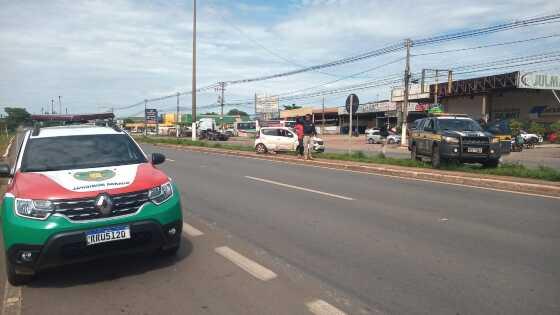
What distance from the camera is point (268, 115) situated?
335ft

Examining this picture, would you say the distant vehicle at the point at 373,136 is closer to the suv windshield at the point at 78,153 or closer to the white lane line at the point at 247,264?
the suv windshield at the point at 78,153

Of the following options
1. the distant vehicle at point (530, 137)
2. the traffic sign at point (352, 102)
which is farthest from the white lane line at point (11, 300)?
the distant vehicle at point (530, 137)

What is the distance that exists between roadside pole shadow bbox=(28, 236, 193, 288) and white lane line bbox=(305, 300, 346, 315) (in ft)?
6.19

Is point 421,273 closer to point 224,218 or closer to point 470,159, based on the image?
point 224,218

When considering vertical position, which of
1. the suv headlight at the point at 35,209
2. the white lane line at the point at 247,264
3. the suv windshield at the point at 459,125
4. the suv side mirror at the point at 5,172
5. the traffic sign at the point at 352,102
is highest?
Result: the traffic sign at the point at 352,102

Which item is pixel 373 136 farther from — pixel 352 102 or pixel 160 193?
pixel 160 193

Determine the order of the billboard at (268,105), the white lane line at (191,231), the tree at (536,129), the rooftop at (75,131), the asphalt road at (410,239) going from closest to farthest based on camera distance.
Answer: the asphalt road at (410,239), the rooftop at (75,131), the white lane line at (191,231), the tree at (536,129), the billboard at (268,105)

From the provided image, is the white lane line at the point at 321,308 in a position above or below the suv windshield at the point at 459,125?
below

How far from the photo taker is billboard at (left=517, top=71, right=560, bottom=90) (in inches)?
1499

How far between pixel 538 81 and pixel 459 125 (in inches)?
1123

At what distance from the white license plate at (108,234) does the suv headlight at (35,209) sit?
423 mm

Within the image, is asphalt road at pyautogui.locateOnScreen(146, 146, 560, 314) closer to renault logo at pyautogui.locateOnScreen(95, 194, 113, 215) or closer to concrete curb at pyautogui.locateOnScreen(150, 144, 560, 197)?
concrete curb at pyautogui.locateOnScreen(150, 144, 560, 197)

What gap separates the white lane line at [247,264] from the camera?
15.6 feet

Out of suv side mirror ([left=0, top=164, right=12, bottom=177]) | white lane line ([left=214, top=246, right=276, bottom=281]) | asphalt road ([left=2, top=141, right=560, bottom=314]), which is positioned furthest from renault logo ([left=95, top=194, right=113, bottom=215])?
suv side mirror ([left=0, top=164, right=12, bottom=177])
